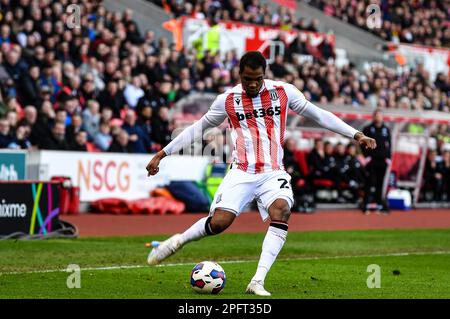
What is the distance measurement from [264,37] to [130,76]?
965cm

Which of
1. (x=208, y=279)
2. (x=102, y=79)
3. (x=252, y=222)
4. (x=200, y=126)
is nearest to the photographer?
(x=208, y=279)

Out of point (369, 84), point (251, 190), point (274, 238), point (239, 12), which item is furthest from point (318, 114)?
point (369, 84)

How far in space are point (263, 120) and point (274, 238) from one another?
1.13 meters

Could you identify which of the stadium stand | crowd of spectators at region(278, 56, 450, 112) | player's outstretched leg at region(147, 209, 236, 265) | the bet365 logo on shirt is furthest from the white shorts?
crowd of spectators at region(278, 56, 450, 112)

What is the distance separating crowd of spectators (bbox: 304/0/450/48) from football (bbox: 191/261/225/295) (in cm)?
3040

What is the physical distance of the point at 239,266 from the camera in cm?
1209

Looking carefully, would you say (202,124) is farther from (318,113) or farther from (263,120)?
(318,113)

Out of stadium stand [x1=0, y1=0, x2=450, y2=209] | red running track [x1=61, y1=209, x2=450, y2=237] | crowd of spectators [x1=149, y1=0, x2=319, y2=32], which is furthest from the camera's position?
crowd of spectators [x1=149, y1=0, x2=319, y2=32]

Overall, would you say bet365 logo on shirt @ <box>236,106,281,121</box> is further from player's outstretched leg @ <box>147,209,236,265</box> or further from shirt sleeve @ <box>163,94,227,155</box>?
player's outstretched leg @ <box>147,209,236,265</box>

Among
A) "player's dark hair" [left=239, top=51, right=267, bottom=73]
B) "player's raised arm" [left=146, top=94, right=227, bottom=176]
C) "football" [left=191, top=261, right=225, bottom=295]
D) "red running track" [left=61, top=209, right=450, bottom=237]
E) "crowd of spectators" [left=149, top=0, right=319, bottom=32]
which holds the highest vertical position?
"crowd of spectators" [left=149, top=0, right=319, bottom=32]

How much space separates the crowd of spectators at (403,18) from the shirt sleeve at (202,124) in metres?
29.5

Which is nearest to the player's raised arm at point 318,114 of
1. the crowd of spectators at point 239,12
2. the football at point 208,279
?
the football at point 208,279

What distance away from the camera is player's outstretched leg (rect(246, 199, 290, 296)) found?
917 cm
